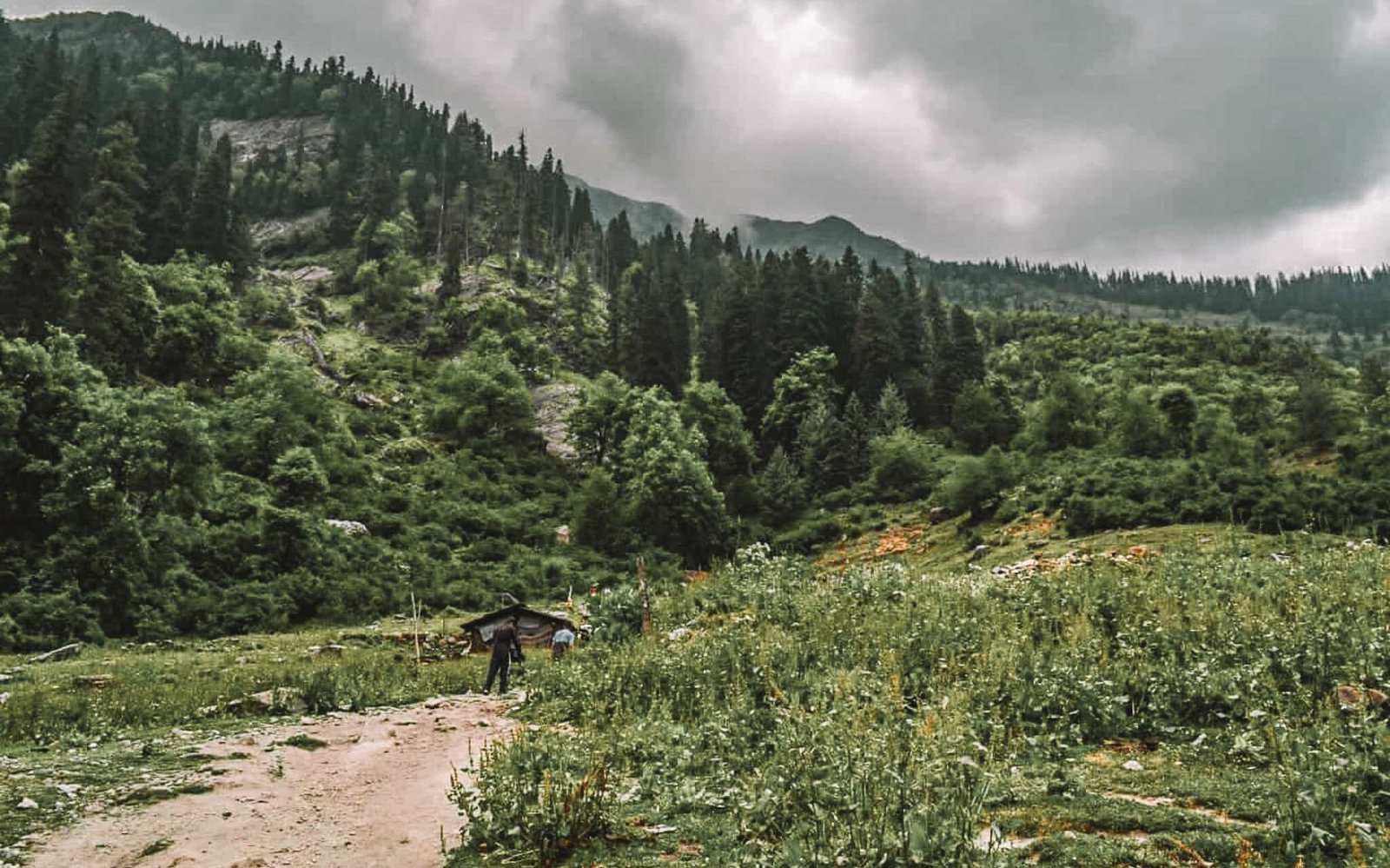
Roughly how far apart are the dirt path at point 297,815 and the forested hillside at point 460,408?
18.5m

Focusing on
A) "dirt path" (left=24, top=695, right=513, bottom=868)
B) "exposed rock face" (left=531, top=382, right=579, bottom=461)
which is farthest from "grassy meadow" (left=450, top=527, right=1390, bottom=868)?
"exposed rock face" (left=531, top=382, right=579, bottom=461)

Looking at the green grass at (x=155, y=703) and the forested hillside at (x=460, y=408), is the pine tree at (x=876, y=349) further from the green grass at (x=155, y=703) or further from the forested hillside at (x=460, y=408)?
the green grass at (x=155, y=703)

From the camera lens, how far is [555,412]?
251 feet

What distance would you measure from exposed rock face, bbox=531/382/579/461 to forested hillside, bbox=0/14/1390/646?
22.2 inches

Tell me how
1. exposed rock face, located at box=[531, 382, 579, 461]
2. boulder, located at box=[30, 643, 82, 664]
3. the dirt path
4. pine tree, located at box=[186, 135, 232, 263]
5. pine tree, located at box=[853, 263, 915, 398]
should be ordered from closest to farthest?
1. the dirt path
2. boulder, located at box=[30, 643, 82, 664]
3. exposed rock face, located at box=[531, 382, 579, 461]
4. pine tree, located at box=[853, 263, 915, 398]
5. pine tree, located at box=[186, 135, 232, 263]

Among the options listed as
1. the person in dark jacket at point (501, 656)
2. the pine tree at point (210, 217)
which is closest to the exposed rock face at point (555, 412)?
the pine tree at point (210, 217)

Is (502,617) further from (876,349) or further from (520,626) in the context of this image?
(876,349)

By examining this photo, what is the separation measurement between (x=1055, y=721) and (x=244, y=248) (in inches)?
3815

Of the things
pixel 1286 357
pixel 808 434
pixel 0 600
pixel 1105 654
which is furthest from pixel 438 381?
pixel 1286 357

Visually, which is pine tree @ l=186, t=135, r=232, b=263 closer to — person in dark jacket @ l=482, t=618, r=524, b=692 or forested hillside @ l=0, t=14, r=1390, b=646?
forested hillside @ l=0, t=14, r=1390, b=646

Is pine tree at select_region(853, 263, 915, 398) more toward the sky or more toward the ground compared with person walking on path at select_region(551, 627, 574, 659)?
more toward the sky

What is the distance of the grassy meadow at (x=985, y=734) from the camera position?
519cm

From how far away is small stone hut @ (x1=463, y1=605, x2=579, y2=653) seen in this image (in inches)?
1083

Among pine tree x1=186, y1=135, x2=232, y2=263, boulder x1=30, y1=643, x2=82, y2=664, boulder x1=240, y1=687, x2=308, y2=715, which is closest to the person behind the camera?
boulder x1=240, y1=687, x2=308, y2=715
